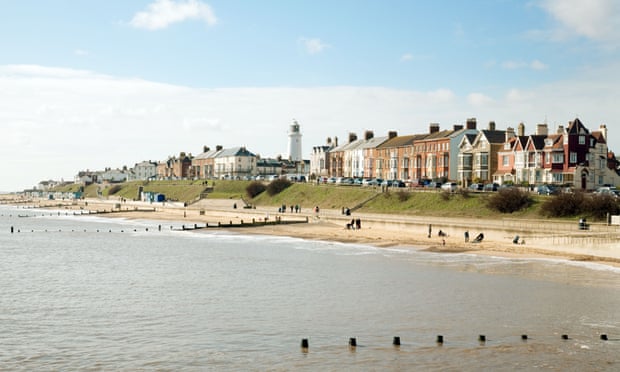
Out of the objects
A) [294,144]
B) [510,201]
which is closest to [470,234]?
[510,201]

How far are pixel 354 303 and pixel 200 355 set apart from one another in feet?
35.2

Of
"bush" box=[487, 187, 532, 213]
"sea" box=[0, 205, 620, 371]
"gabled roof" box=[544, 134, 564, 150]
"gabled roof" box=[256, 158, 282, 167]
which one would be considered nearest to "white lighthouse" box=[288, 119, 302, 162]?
"gabled roof" box=[256, 158, 282, 167]

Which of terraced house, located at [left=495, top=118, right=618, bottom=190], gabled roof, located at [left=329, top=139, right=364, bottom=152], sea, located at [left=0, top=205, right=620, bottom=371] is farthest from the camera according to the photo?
gabled roof, located at [left=329, top=139, right=364, bottom=152]

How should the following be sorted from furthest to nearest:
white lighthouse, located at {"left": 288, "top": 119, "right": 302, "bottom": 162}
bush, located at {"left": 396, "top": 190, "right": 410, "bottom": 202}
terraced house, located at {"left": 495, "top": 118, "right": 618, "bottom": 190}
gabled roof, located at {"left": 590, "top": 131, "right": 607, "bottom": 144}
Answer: white lighthouse, located at {"left": 288, "top": 119, "right": 302, "bottom": 162}
bush, located at {"left": 396, "top": 190, "right": 410, "bottom": 202}
gabled roof, located at {"left": 590, "top": 131, "right": 607, "bottom": 144}
terraced house, located at {"left": 495, "top": 118, "right": 618, "bottom": 190}

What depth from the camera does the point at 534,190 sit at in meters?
73.8

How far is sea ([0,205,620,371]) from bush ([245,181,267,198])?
3033 inches

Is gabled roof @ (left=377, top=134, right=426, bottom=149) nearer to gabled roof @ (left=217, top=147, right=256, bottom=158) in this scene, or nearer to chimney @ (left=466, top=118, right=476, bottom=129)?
chimney @ (left=466, top=118, right=476, bottom=129)

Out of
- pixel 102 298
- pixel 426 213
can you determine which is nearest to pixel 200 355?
pixel 102 298

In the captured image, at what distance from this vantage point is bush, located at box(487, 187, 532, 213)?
218 ft

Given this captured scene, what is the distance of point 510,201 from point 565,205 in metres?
6.95

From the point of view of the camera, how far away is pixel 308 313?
27.7 meters

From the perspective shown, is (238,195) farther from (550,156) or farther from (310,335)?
(310,335)

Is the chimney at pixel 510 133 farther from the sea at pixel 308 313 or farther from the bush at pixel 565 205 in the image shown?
the sea at pixel 308 313

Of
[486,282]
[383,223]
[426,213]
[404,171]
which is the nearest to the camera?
[486,282]
